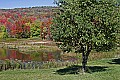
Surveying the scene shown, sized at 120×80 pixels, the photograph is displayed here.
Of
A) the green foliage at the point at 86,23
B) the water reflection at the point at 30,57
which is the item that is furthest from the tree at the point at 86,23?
the water reflection at the point at 30,57

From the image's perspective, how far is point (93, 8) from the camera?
79.9ft

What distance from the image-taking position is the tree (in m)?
24.2

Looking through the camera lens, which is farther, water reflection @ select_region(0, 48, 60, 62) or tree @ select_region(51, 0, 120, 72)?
water reflection @ select_region(0, 48, 60, 62)

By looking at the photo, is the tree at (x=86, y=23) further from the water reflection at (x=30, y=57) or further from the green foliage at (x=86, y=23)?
the water reflection at (x=30, y=57)

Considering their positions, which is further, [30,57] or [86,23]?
[30,57]

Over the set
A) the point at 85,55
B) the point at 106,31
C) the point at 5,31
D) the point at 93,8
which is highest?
the point at 5,31

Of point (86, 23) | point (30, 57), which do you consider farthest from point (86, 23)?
point (30, 57)

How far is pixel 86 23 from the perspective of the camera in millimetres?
24062

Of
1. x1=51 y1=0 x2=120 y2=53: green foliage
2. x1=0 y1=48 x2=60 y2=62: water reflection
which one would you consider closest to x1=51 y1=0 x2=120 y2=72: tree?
x1=51 y1=0 x2=120 y2=53: green foliage

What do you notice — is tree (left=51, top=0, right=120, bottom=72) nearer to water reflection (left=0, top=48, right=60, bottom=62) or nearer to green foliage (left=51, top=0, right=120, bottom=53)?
green foliage (left=51, top=0, right=120, bottom=53)

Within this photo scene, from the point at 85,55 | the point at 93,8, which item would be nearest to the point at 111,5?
the point at 93,8

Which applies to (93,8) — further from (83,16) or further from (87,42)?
(87,42)

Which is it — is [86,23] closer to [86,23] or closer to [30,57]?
[86,23]

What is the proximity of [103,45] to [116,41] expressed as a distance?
46.6 inches
